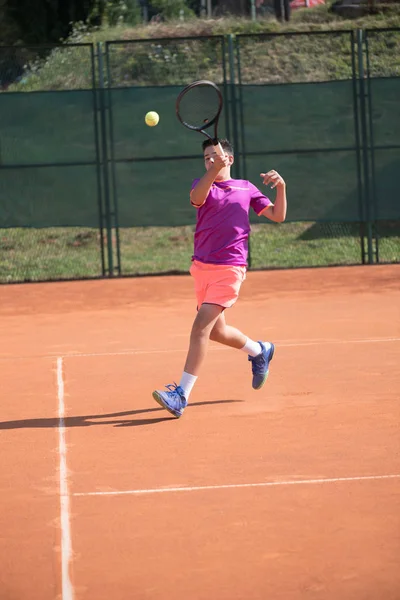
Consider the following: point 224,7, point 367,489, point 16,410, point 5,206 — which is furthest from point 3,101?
point 224,7

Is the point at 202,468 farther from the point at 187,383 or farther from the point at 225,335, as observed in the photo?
the point at 225,335

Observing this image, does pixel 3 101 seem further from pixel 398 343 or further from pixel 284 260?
pixel 398 343

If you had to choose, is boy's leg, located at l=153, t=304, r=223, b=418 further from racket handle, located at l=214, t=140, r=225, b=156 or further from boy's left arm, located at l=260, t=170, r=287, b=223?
racket handle, located at l=214, t=140, r=225, b=156

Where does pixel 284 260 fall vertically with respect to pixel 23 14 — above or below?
below

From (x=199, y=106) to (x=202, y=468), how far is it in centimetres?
281

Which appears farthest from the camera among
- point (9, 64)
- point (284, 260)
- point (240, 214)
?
point (9, 64)

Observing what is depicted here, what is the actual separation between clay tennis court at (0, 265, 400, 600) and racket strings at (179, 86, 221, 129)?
1.71 metres

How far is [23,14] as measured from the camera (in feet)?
84.9

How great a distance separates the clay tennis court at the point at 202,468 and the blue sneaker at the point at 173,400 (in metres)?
0.08

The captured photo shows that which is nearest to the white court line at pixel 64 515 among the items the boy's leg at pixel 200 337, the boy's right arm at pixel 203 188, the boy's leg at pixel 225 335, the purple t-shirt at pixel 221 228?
the boy's leg at pixel 200 337

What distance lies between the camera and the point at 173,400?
5.92 metres

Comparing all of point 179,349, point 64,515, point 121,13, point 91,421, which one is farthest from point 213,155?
point 121,13

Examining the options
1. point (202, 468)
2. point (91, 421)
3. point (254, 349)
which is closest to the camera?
point (202, 468)

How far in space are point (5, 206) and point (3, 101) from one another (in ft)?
4.46
